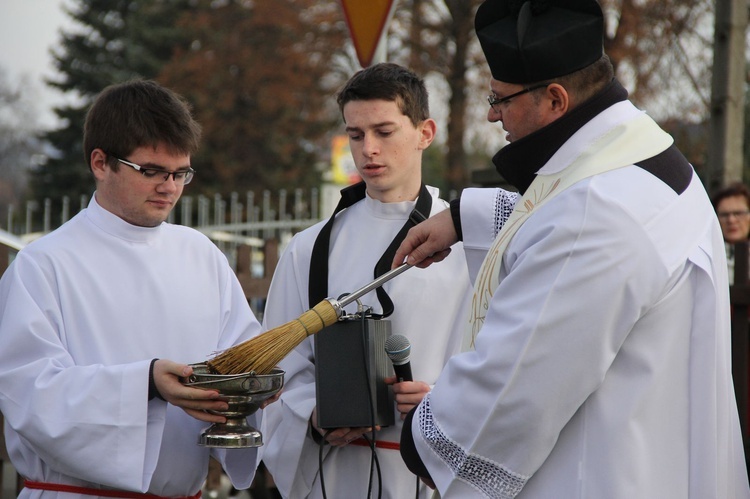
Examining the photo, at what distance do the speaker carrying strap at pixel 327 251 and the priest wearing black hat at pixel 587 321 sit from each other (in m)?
0.90

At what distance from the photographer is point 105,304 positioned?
10.7 feet

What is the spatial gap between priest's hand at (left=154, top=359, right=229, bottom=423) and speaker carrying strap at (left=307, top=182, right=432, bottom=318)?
682mm

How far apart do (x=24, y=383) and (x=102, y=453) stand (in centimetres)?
33

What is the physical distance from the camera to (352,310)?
11.5 ft

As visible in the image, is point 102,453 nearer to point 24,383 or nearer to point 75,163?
point 24,383

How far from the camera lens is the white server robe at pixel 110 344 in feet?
9.81

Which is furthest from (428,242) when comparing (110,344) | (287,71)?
(287,71)

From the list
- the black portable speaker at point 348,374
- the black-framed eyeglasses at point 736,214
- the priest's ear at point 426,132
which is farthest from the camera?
the black-framed eyeglasses at point 736,214

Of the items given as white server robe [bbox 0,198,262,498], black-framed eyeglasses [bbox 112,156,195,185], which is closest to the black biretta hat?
black-framed eyeglasses [bbox 112,156,195,185]

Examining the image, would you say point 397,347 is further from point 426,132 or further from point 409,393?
point 426,132

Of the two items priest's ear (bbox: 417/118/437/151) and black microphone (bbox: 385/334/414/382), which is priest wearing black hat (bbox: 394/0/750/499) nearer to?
black microphone (bbox: 385/334/414/382)

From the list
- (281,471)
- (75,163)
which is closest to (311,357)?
(281,471)

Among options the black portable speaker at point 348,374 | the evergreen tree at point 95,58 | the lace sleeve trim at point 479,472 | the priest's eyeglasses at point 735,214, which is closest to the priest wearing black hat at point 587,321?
the lace sleeve trim at point 479,472

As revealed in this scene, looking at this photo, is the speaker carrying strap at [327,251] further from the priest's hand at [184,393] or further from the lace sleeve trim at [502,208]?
the priest's hand at [184,393]
